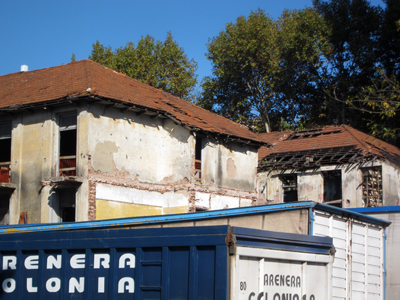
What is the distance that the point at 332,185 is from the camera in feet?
102

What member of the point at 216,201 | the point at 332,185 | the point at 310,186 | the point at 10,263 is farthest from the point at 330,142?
the point at 10,263

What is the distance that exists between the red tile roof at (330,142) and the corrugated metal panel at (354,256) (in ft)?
58.7

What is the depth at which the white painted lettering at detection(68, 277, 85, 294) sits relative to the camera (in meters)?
7.66

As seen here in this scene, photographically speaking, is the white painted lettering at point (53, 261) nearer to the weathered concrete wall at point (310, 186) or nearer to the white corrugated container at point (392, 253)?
the white corrugated container at point (392, 253)

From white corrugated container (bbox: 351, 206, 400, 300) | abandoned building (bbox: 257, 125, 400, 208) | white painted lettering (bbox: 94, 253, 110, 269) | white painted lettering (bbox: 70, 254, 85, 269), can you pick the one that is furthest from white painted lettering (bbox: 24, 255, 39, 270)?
abandoned building (bbox: 257, 125, 400, 208)

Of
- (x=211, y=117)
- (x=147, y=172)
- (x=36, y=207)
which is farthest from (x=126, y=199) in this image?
(x=211, y=117)

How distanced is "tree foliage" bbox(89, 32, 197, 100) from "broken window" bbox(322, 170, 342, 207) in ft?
50.3

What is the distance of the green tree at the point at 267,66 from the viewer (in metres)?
39.8

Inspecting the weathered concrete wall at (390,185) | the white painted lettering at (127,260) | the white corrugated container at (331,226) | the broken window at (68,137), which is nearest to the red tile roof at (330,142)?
the weathered concrete wall at (390,185)

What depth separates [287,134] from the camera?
35.4m

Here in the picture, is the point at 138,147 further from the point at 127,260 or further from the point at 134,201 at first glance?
the point at 127,260

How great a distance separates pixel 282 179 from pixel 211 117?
617 cm

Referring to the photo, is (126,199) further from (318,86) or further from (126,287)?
(318,86)

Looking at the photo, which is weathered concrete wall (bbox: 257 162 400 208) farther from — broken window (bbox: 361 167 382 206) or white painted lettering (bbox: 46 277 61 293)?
white painted lettering (bbox: 46 277 61 293)
